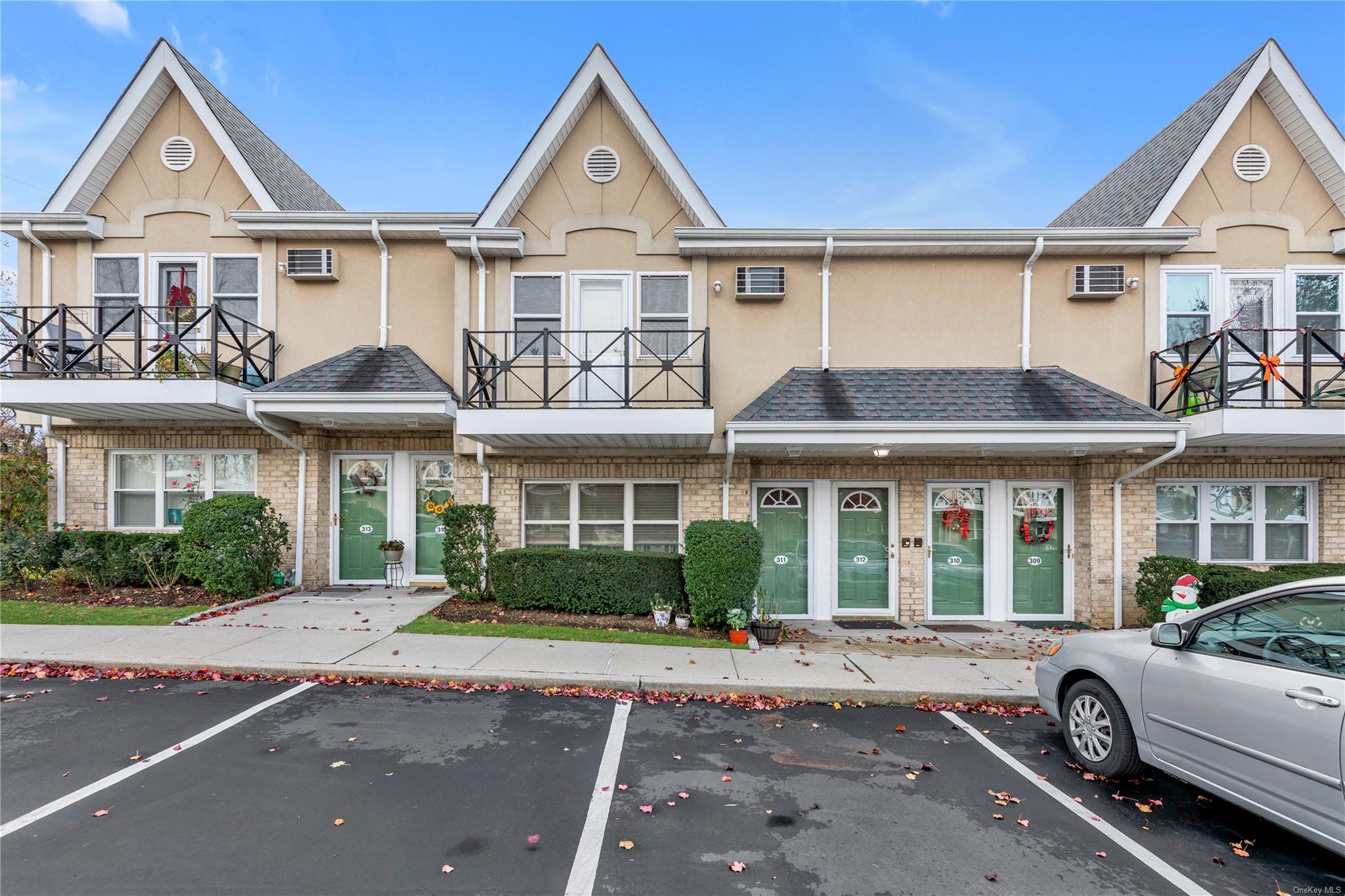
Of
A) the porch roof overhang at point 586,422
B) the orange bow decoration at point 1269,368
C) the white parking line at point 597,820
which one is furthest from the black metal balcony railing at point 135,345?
the orange bow decoration at point 1269,368

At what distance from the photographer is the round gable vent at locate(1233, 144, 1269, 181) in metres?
9.05

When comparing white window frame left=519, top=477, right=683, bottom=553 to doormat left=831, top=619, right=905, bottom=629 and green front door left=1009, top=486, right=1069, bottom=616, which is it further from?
green front door left=1009, top=486, right=1069, bottom=616

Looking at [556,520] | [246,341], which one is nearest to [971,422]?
[556,520]

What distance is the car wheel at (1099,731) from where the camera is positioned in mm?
3998

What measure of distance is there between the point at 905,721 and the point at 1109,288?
800 cm

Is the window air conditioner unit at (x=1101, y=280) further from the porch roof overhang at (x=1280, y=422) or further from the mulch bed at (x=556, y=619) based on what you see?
the mulch bed at (x=556, y=619)

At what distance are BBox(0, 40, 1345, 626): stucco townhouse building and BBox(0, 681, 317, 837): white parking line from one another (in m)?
4.32

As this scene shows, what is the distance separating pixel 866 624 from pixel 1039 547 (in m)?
3.29

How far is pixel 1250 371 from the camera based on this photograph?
28.9 ft

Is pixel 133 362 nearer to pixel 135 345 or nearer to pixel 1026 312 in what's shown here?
pixel 135 345

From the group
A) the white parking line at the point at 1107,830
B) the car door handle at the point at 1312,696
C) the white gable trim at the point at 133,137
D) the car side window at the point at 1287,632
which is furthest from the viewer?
the white gable trim at the point at 133,137

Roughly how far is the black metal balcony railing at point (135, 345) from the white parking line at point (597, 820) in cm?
819

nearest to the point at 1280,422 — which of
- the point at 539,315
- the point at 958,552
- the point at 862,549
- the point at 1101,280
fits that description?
the point at 1101,280

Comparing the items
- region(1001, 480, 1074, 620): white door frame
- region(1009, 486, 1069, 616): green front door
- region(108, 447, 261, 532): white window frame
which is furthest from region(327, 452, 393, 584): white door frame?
region(1009, 486, 1069, 616): green front door
